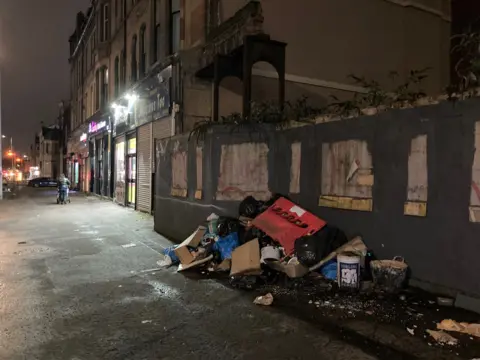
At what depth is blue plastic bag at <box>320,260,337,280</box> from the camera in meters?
5.63

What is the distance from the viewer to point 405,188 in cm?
531

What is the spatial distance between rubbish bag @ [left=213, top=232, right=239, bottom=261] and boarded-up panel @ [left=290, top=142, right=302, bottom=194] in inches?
55.5

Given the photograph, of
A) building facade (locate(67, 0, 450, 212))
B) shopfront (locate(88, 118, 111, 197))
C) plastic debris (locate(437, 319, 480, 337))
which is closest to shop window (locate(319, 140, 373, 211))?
plastic debris (locate(437, 319, 480, 337))

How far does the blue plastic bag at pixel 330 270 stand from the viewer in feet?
18.5

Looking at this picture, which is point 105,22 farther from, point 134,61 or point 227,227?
point 227,227

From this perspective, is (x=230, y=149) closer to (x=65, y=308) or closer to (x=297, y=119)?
(x=297, y=119)

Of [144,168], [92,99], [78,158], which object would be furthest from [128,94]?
[78,158]

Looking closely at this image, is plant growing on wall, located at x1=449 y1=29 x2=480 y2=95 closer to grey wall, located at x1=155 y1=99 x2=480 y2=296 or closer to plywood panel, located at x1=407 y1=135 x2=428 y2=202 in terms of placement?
grey wall, located at x1=155 y1=99 x2=480 y2=296

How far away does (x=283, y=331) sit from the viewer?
408 cm

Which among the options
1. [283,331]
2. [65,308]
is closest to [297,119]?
[283,331]

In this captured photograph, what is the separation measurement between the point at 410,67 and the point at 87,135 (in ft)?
70.6

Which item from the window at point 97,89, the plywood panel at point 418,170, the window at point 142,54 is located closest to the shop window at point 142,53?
the window at point 142,54

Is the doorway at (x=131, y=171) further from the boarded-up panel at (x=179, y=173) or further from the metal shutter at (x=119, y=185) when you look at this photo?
the boarded-up panel at (x=179, y=173)

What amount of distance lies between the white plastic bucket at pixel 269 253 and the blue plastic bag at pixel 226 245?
642 millimetres
